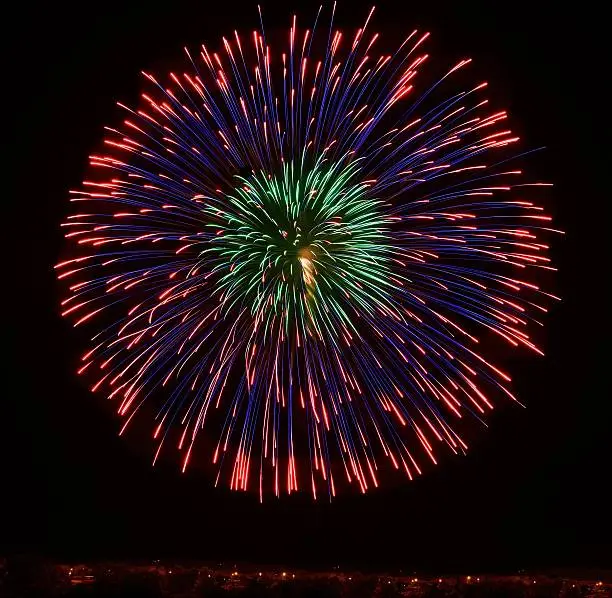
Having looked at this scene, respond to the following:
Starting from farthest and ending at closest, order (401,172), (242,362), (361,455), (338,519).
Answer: (338,519) < (361,455) < (242,362) < (401,172)

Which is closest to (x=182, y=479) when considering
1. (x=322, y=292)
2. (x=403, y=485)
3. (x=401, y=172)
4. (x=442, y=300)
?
(x=403, y=485)

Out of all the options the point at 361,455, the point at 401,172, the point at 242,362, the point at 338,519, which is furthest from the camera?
the point at 338,519

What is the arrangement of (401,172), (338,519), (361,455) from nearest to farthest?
(401,172)
(361,455)
(338,519)

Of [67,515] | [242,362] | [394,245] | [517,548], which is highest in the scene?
[394,245]

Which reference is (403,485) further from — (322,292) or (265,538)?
(322,292)

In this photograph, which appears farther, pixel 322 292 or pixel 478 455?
pixel 478 455

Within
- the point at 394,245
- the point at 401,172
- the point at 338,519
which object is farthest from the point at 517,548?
the point at 401,172

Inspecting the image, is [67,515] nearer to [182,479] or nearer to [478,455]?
[182,479]

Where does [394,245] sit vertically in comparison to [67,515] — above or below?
above

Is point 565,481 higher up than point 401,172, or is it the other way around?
point 401,172
